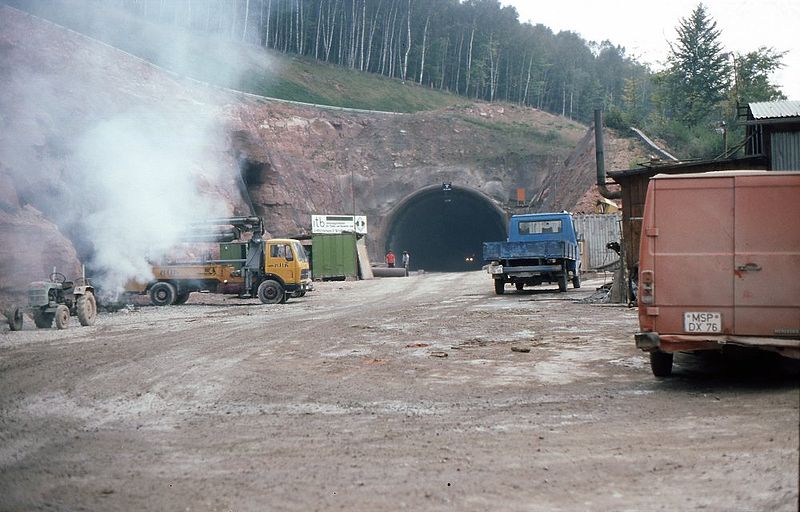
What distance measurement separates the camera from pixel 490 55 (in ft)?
365

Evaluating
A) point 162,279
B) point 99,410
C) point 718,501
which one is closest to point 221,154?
point 162,279

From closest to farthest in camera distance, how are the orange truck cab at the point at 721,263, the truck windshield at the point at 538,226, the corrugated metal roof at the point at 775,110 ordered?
1. the orange truck cab at the point at 721,263
2. the corrugated metal roof at the point at 775,110
3. the truck windshield at the point at 538,226

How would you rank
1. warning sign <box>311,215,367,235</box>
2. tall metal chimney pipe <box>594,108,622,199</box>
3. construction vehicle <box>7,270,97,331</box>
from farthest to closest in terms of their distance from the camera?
warning sign <box>311,215,367,235</box>, tall metal chimney pipe <box>594,108,622,199</box>, construction vehicle <box>7,270,97,331</box>

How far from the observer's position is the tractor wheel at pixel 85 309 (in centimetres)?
1881

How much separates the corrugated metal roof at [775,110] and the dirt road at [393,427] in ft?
36.3

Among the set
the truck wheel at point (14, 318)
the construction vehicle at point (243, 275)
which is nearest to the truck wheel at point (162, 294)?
the construction vehicle at point (243, 275)

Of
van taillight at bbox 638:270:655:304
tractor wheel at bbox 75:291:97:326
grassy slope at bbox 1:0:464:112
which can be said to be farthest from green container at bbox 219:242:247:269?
van taillight at bbox 638:270:655:304

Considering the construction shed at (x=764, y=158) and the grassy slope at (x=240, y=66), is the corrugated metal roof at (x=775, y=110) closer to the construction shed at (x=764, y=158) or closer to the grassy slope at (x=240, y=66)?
the construction shed at (x=764, y=158)

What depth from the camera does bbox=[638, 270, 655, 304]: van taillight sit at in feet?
28.2

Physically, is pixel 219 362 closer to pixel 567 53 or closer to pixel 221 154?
pixel 221 154

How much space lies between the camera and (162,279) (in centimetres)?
2731

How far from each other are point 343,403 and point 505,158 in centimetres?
5879

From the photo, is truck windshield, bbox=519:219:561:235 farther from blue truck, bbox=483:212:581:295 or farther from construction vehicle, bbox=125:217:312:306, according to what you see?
construction vehicle, bbox=125:217:312:306

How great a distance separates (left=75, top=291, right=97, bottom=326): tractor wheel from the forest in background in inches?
810
